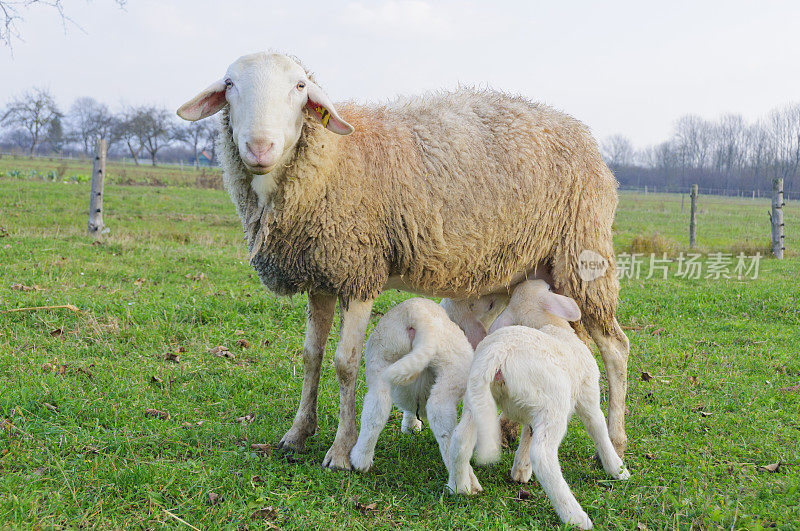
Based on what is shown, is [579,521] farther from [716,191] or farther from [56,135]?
[56,135]

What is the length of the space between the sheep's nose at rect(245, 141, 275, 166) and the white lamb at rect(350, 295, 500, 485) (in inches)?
47.5

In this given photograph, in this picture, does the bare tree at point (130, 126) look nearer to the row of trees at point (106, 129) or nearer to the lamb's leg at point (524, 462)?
the row of trees at point (106, 129)

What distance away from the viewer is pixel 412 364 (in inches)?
128

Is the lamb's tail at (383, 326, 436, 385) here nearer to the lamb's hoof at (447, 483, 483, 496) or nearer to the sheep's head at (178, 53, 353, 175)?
the lamb's hoof at (447, 483, 483, 496)

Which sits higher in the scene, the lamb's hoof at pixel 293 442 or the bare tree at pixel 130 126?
the bare tree at pixel 130 126

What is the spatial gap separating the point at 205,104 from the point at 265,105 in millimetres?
511

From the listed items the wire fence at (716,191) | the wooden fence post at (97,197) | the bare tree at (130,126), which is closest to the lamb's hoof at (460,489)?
the wooden fence post at (97,197)

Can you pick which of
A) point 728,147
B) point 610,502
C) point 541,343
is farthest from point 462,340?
point 728,147

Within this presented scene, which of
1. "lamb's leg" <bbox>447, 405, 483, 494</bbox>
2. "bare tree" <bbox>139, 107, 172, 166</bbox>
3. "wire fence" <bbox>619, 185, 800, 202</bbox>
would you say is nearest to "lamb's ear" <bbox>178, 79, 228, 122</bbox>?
"lamb's leg" <bbox>447, 405, 483, 494</bbox>

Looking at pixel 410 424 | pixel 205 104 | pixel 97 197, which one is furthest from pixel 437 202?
pixel 97 197

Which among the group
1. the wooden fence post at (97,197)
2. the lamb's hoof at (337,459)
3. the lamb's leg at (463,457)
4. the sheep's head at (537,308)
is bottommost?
the lamb's hoof at (337,459)

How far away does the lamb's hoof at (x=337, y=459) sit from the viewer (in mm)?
3602

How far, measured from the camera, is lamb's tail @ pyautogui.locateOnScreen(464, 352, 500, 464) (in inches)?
116

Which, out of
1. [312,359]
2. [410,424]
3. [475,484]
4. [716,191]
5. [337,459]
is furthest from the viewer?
[716,191]
